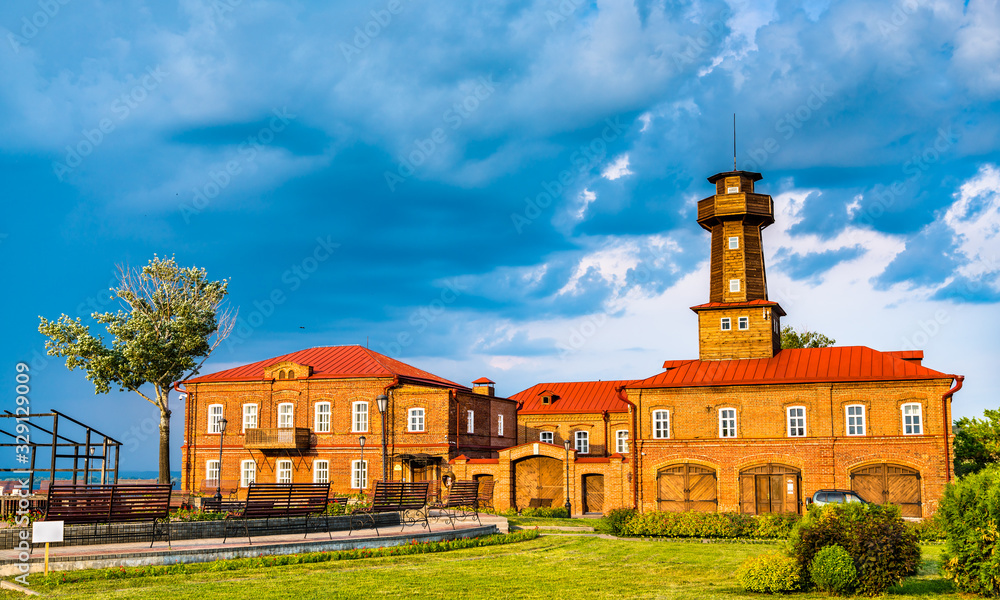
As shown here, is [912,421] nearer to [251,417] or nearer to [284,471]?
[284,471]

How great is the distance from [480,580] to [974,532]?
6906 mm

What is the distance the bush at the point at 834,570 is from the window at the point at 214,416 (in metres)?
36.5

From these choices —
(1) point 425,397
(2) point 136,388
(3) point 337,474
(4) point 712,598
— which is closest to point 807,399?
(1) point 425,397

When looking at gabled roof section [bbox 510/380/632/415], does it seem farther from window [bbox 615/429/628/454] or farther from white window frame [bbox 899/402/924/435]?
white window frame [bbox 899/402/924/435]

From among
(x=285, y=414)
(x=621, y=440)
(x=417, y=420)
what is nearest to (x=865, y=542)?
(x=417, y=420)

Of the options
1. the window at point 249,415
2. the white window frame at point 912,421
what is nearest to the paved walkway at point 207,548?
the white window frame at point 912,421

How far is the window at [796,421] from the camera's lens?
34.5 m

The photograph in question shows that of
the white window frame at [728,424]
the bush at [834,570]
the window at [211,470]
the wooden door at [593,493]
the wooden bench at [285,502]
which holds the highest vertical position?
the white window frame at [728,424]

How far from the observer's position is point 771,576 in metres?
12.1

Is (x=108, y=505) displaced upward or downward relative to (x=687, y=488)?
upward

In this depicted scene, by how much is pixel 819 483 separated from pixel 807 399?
3.33 m

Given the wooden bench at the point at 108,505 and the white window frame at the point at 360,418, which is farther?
the white window frame at the point at 360,418

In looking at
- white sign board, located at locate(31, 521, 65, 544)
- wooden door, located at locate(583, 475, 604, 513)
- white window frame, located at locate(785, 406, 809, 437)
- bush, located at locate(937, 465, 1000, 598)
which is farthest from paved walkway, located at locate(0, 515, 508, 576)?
white window frame, located at locate(785, 406, 809, 437)

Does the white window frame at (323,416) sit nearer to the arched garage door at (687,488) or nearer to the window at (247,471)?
the window at (247,471)
